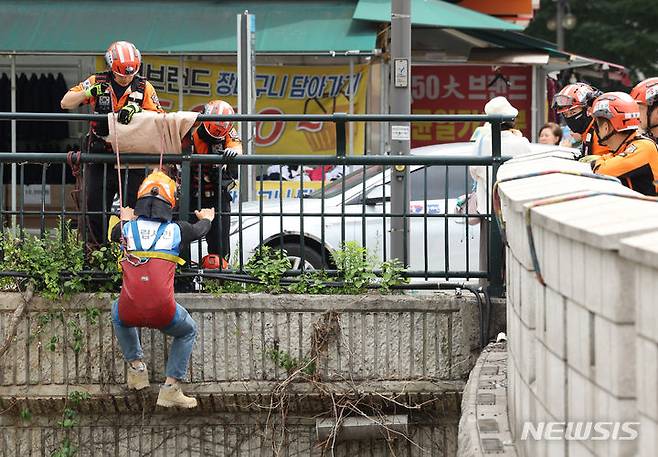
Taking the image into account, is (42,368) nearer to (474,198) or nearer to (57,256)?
(57,256)

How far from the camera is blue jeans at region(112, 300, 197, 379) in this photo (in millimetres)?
7129

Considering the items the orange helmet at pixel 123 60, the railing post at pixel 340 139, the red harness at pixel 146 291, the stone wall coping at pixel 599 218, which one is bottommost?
the red harness at pixel 146 291

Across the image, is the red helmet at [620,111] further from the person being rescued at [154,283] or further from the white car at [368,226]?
the person being rescued at [154,283]

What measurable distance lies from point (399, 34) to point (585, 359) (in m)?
6.39

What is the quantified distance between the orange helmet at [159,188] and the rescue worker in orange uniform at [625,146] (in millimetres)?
2501

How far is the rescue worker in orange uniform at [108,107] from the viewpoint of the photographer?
307 inches

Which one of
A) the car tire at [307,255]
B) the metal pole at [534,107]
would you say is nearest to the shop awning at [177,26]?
the metal pole at [534,107]

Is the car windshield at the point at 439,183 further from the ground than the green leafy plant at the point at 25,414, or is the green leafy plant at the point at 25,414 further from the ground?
the car windshield at the point at 439,183

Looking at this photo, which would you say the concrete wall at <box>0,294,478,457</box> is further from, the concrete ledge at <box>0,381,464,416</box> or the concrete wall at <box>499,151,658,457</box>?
the concrete wall at <box>499,151,658,457</box>

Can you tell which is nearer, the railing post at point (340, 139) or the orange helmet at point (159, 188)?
the orange helmet at point (159, 188)

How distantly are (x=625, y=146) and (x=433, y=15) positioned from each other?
8.32 m

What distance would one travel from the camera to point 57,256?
7664 mm

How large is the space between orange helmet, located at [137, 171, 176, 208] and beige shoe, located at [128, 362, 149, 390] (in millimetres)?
1034

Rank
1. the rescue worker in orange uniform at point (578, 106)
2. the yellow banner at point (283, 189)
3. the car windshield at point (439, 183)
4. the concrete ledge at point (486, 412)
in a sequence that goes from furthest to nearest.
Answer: the yellow banner at point (283, 189) → the car windshield at point (439, 183) → the rescue worker in orange uniform at point (578, 106) → the concrete ledge at point (486, 412)
